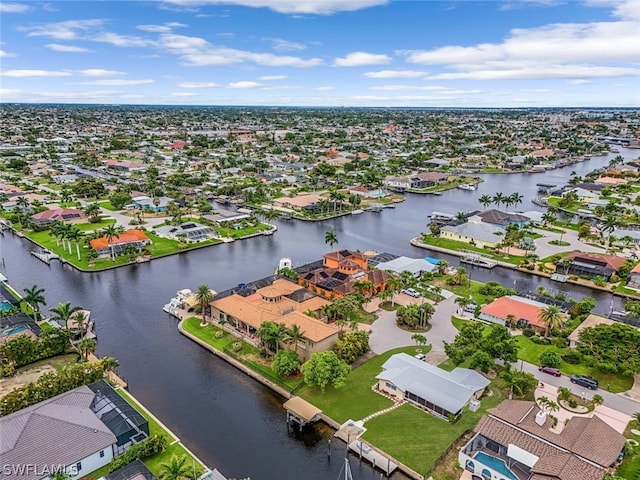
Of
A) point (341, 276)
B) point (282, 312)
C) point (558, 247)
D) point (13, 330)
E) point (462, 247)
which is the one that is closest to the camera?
point (13, 330)

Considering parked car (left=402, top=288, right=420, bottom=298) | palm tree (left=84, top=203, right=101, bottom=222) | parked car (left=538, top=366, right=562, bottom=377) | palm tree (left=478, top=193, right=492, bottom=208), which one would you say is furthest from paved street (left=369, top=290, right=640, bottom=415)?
palm tree (left=84, top=203, right=101, bottom=222)

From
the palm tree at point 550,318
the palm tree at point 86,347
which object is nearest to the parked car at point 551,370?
the palm tree at point 550,318

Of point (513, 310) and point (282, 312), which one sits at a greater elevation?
point (282, 312)

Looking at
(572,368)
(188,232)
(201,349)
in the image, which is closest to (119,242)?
(188,232)

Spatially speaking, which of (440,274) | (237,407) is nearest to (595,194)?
(440,274)

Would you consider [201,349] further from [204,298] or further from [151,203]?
[151,203]

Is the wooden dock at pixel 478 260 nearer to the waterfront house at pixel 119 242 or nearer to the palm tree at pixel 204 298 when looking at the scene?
the palm tree at pixel 204 298

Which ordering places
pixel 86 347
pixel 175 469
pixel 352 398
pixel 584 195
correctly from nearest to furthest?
pixel 175 469, pixel 352 398, pixel 86 347, pixel 584 195
